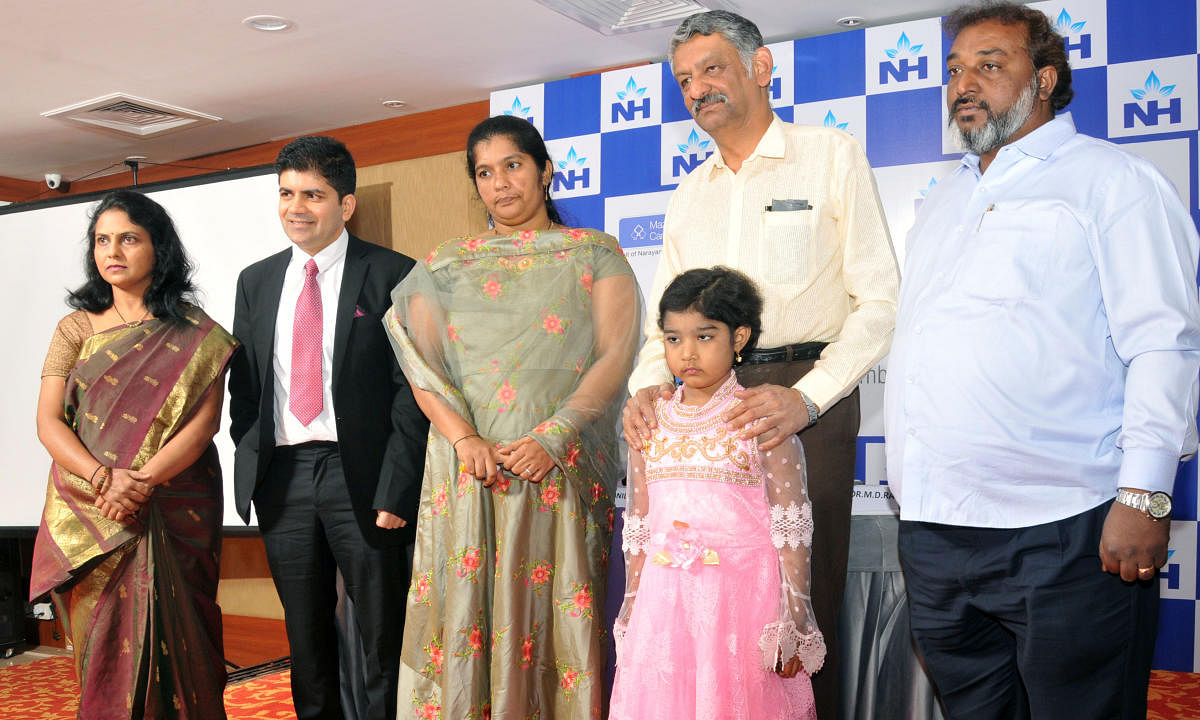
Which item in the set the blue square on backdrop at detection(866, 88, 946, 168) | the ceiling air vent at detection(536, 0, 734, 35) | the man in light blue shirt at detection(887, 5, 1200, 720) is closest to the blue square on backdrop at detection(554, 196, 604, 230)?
the ceiling air vent at detection(536, 0, 734, 35)

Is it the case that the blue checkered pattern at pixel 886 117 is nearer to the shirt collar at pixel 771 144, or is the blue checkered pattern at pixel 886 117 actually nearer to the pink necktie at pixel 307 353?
the shirt collar at pixel 771 144

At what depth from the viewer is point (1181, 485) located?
3.67 meters

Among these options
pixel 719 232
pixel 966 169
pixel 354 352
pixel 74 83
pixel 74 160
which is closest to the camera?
pixel 966 169

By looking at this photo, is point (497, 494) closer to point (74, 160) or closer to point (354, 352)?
point (354, 352)

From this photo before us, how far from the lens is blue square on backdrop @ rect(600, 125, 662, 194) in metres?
4.67

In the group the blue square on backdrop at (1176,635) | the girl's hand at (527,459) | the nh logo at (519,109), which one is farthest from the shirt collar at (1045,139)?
the nh logo at (519,109)

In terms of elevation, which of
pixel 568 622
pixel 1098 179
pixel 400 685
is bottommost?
pixel 400 685

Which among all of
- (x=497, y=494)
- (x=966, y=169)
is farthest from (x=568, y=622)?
(x=966, y=169)

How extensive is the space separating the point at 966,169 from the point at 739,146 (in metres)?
0.51

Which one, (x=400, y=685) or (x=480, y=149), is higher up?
(x=480, y=149)

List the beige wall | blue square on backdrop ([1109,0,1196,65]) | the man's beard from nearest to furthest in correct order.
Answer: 1. the man's beard
2. blue square on backdrop ([1109,0,1196,65])
3. the beige wall

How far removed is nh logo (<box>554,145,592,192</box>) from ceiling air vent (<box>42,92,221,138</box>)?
6.51 ft

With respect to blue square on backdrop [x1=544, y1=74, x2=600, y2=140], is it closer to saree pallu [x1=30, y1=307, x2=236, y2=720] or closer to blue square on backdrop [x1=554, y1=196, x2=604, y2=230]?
blue square on backdrop [x1=554, y1=196, x2=604, y2=230]

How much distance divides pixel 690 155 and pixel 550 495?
103 inches
